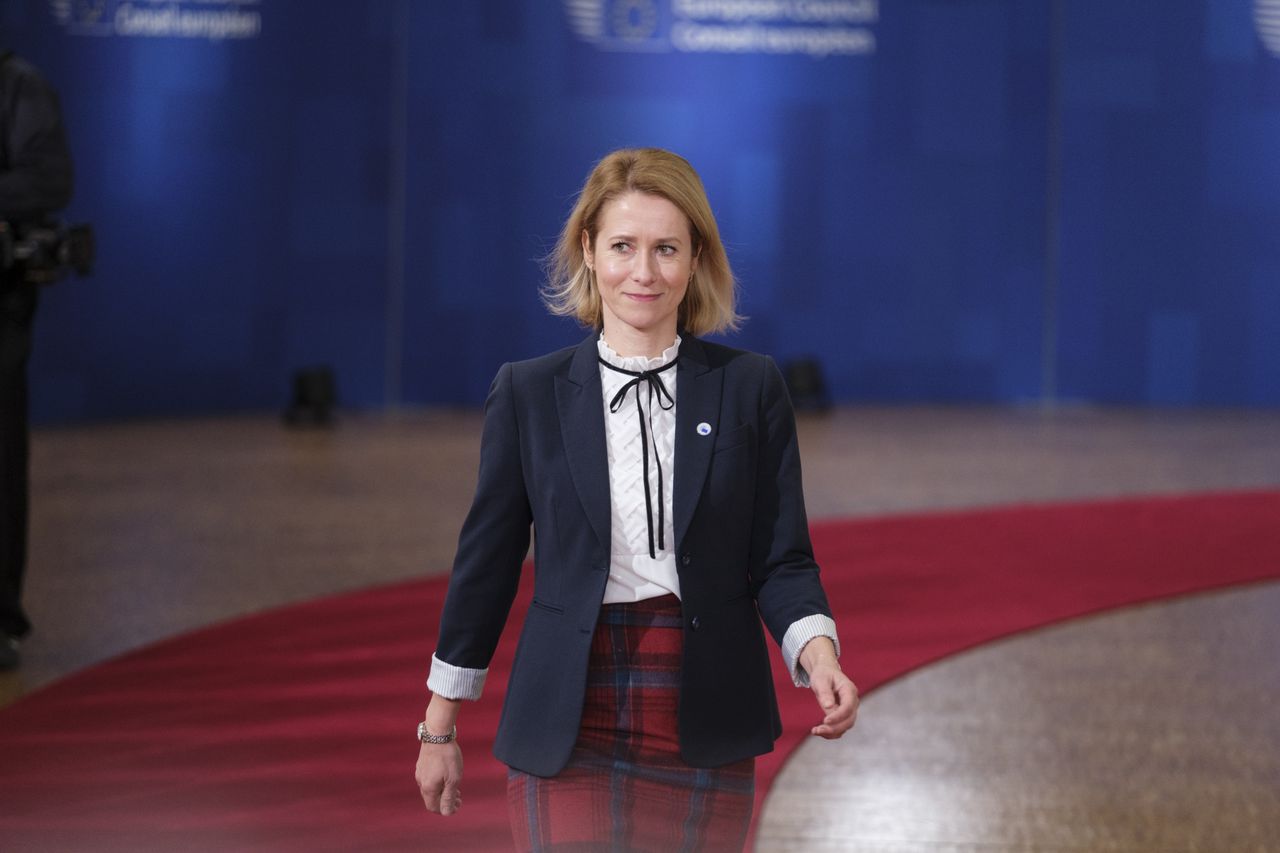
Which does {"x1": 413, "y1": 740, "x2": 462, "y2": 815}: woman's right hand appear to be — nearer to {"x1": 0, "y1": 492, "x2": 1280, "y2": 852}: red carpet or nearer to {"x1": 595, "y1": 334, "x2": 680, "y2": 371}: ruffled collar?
{"x1": 595, "y1": 334, "x2": 680, "y2": 371}: ruffled collar

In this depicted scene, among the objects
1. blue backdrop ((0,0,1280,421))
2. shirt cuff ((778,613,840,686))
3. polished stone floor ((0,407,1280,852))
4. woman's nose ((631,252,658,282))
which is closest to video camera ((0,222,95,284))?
polished stone floor ((0,407,1280,852))

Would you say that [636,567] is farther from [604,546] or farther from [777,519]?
[777,519]

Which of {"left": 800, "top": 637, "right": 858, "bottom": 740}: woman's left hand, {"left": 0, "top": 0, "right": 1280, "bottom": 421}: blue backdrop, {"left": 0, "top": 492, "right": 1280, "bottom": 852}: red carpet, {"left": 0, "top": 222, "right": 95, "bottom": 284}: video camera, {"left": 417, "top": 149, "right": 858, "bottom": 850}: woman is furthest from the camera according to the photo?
{"left": 0, "top": 0, "right": 1280, "bottom": 421}: blue backdrop

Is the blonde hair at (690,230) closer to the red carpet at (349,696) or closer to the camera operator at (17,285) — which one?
the red carpet at (349,696)

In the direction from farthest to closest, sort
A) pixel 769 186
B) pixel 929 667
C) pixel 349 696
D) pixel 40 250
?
pixel 769 186 < pixel 929 667 < pixel 40 250 < pixel 349 696

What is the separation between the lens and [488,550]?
180cm

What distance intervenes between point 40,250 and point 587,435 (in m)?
2.55

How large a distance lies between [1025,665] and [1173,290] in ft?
25.1

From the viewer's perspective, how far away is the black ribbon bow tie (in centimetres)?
177

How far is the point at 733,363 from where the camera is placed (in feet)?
6.02

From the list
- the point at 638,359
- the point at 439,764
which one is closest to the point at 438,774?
the point at 439,764

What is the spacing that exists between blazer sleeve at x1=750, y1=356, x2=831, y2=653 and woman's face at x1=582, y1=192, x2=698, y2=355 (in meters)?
0.14

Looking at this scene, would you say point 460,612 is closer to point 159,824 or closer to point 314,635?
point 159,824

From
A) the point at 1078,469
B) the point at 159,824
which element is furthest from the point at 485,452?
the point at 1078,469
